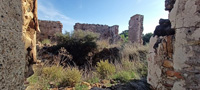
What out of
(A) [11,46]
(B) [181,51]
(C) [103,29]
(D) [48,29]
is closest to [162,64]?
(B) [181,51]

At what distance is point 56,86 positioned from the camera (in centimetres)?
262

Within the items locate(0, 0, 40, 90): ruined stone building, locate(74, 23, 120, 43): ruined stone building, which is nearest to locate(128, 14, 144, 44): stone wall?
locate(74, 23, 120, 43): ruined stone building

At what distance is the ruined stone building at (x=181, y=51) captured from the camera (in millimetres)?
1179

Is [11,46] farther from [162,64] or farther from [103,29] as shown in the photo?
[103,29]

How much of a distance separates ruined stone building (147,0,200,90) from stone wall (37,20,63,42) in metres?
10.6

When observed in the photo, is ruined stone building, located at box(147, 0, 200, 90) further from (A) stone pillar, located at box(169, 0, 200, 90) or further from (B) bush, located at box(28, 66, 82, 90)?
(B) bush, located at box(28, 66, 82, 90)

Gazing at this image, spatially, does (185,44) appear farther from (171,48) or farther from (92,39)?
(92,39)

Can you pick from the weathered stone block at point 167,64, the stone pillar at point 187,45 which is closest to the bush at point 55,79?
the weathered stone block at point 167,64

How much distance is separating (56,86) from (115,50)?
5.26 metres

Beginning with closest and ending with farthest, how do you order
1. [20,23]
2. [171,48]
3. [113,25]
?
1. [20,23]
2. [171,48]
3. [113,25]

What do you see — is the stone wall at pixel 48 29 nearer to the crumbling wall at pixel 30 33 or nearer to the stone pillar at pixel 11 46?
the crumbling wall at pixel 30 33

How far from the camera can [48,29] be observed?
11070mm

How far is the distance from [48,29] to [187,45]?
37.9 feet

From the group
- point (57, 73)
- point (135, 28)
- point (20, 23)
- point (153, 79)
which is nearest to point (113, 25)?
point (135, 28)
